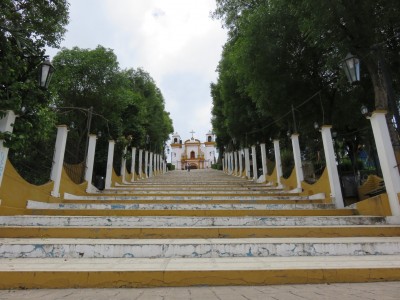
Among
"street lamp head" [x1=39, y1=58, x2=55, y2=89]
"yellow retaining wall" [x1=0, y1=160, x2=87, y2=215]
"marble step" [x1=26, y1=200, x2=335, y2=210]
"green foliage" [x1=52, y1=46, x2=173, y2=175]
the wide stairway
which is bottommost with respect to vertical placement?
the wide stairway

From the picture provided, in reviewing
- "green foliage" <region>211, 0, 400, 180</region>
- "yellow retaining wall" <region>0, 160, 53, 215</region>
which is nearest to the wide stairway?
"yellow retaining wall" <region>0, 160, 53, 215</region>

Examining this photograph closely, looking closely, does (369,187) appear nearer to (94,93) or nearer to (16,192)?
(16,192)

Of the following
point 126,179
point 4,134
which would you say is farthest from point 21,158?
point 126,179

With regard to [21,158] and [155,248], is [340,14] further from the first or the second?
[21,158]

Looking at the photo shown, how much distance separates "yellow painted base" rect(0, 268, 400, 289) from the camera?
2.92 meters

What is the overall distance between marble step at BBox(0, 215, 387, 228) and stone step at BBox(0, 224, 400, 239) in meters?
0.48

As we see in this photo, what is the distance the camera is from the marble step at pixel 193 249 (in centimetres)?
368

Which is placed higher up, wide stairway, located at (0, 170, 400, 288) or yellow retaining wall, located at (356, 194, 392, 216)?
yellow retaining wall, located at (356, 194, 392, 216)

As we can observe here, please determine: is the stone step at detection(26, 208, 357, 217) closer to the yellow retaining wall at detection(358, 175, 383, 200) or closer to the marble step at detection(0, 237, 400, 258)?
the marble step at detection(0, 237, 400, 258)

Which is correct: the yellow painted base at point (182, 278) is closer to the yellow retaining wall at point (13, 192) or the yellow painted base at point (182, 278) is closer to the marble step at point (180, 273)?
the marble step at point (180, 273)

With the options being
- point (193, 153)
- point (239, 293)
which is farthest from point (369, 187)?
point (193, 153)

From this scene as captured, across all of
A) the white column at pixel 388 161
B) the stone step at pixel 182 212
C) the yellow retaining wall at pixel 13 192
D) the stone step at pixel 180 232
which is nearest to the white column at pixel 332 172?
the stone step at pixel 182 212

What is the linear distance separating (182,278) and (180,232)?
1.51m

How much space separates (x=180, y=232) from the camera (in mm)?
4516
